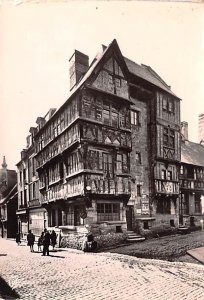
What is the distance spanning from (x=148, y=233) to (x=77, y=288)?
0.85 m

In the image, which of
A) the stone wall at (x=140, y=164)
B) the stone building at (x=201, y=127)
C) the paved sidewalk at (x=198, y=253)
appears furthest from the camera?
the stone wall at (x=140, y=164)

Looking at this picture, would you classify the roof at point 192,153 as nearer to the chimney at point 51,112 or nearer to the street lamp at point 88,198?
the street lamp at point 88,198

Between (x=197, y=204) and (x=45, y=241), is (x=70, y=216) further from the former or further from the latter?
(x=197, y=204)

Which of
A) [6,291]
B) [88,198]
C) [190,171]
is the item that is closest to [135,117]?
[190,171]

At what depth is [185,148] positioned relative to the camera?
2.99 meters

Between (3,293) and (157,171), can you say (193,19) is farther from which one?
(3,293)

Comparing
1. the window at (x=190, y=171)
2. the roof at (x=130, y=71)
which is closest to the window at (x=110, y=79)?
the roof at (x=130, y=71)

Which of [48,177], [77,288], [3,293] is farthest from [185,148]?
[3,293]

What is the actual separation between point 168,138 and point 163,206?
23.6 inches

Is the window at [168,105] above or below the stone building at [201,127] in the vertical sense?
above

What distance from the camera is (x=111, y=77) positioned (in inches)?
111

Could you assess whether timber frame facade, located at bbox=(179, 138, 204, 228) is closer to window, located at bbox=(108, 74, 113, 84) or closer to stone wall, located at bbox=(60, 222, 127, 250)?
stone wall, located at bbox=(60, 222, 127, 250)

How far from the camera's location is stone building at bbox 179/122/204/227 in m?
2.72

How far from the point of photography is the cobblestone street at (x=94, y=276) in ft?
7.41
